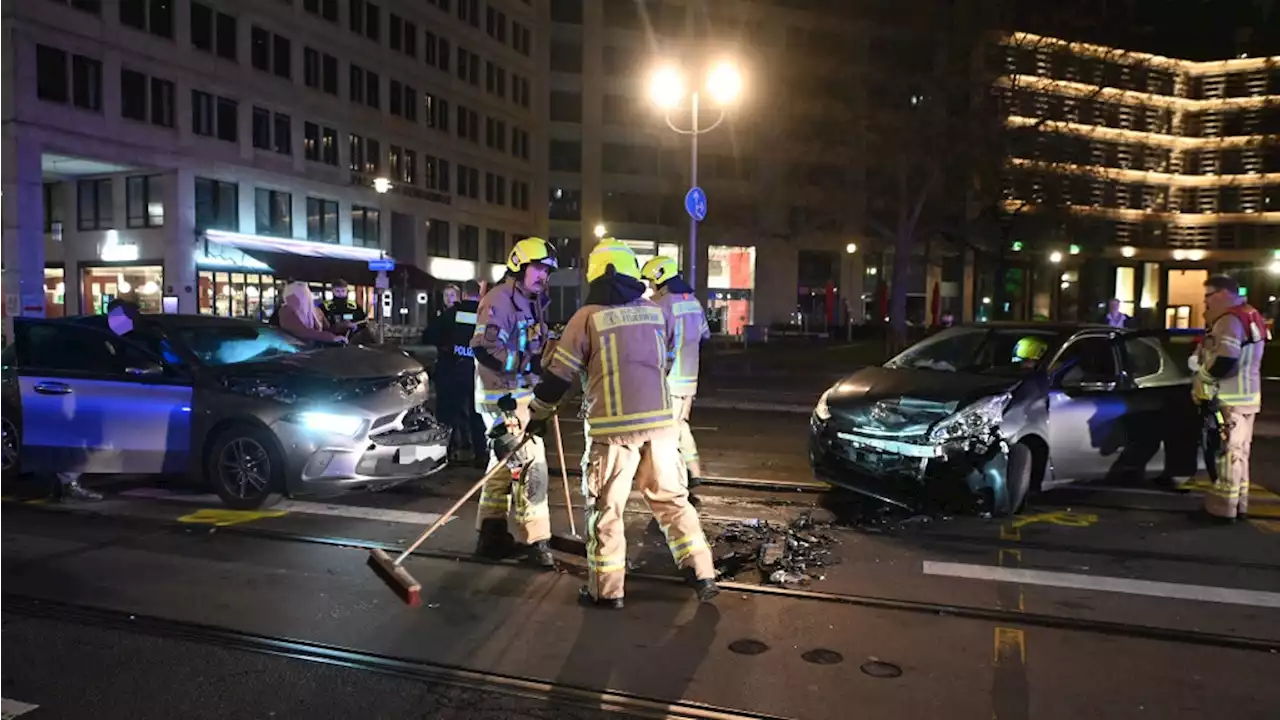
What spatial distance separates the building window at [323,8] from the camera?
36594 mm

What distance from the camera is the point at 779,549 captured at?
6.44 m

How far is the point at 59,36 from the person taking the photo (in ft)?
87.6

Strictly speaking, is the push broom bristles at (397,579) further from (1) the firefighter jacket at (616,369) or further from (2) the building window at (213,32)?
(2) the building window at (213,32)

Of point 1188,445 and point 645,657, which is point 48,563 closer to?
point 645,657

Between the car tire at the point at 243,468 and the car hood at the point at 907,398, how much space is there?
457cm

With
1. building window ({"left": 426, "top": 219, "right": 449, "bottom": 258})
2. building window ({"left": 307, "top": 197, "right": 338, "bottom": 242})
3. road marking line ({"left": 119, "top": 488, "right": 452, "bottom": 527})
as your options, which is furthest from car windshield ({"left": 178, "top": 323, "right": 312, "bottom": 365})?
building window ({"left": 426, "top": 219, "right": 449, "bottom": 258})

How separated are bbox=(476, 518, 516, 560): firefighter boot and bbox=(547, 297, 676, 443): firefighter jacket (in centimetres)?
142

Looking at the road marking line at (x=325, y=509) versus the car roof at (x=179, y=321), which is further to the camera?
the car roof at (x=179, y=321)

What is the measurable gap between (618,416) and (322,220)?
36.1 m

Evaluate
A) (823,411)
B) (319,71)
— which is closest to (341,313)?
(823,411)

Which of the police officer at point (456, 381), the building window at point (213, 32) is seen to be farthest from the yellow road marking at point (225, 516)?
the building window at point (213, 32)

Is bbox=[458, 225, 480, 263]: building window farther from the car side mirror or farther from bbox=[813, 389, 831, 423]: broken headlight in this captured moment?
bbox=[813, 389, 831, 423]: broken headlight

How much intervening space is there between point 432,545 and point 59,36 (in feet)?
88.3

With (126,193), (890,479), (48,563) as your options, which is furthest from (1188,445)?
(126,193)
